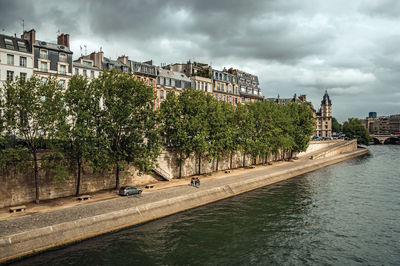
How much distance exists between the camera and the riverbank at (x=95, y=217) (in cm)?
2392

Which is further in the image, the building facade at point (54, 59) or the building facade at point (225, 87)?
the building facade at point (225, 87)

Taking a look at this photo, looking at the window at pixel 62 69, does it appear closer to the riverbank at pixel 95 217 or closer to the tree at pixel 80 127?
the tree at pixel 80 127

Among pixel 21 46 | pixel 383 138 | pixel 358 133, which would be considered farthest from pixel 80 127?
pixel 383 138

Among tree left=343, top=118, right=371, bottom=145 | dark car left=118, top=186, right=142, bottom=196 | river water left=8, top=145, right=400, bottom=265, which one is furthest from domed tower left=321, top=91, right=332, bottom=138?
dark car left=118, top=186, right=142, bottom=196

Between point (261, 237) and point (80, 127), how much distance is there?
24316 mm

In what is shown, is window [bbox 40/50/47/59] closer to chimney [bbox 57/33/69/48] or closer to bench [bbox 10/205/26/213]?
chimney [bbox 57/33/69/48]

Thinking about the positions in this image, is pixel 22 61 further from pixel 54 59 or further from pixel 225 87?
pixel 225 87

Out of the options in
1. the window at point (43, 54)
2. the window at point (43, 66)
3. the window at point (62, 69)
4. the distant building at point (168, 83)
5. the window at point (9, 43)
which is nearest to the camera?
the window at point (9, 43)

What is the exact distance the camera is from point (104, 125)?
37375 mm

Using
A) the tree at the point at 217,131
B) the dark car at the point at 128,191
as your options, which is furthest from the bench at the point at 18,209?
the tree at the point at 217,131

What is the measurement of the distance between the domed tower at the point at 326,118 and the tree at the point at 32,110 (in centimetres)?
18500

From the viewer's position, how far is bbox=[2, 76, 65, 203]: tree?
30734mm

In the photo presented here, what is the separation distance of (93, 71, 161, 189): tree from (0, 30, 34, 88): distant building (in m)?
16.0

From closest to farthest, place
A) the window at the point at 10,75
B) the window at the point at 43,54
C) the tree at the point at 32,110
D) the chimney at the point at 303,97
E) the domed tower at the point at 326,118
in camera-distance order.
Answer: the tree at the point at 32,110 < the window at the point at 10,75 < the window at the point at 43,54 < the chimney at the point at 303,97 < the domed tower at the point at 326,118
